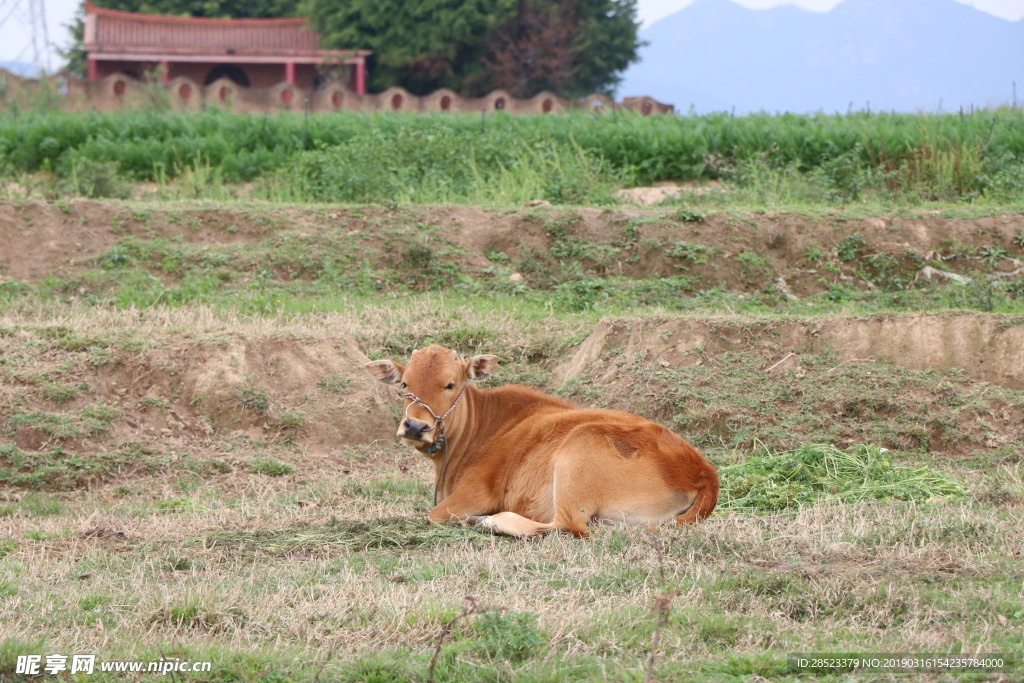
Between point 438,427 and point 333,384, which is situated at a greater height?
point 438,427

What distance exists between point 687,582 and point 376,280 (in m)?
9.35

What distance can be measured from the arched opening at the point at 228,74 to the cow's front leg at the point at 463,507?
3527 centimetres

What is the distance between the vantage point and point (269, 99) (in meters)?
34.9

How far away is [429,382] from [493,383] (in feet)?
13.5

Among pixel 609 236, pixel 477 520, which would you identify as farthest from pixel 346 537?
pixel 609 236

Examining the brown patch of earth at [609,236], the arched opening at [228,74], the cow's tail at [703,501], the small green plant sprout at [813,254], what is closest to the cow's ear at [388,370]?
the cow's tail at [703,501]

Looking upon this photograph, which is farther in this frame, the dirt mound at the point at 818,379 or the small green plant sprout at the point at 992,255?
the small green plant sprout at the point at 992,255

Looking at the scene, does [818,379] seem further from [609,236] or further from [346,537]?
[609,236]

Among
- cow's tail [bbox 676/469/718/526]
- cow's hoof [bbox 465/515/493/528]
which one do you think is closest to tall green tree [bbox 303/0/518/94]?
cow's hoof [bbox 465/515/493/528]

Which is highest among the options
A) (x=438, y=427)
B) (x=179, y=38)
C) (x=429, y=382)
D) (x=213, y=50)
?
(x=179, y=38)

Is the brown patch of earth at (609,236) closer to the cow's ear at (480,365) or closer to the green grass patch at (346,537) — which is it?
the cow's ear at (480,365)

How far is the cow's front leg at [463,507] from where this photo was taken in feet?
24.8

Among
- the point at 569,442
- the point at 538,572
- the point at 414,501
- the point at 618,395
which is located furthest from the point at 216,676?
the point at 618,395

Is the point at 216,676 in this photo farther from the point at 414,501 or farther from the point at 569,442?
the point at 414,501
